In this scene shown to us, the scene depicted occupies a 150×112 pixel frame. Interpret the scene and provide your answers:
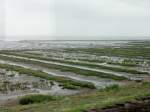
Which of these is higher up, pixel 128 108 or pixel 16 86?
pixel 128 108

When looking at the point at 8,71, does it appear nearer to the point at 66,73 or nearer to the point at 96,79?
the point at 66,73

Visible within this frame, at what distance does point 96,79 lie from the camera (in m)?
30.3

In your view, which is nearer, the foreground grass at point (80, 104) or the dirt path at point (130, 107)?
the dirt path at point (130, 107)

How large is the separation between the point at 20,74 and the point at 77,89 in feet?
37.1

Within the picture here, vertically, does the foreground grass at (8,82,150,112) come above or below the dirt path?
A: below

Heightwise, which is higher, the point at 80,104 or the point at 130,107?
the point at 130,107

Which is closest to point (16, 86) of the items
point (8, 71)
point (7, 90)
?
point (7, 90)

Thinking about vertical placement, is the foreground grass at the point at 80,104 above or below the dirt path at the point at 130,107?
below

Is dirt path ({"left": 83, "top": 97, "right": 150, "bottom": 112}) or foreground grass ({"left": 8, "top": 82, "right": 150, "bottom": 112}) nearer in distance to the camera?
dirt path ({"left": 83, "top": 97, "right": 150, "bottom": 112})

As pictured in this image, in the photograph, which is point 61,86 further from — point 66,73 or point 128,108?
point 128,108

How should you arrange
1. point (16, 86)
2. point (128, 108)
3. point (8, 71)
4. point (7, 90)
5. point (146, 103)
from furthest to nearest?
point (8, 71) < point (16, 86) < point (7, 90) < point (146, 103) < point (128, 108)

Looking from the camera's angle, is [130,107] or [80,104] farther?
[80,104]

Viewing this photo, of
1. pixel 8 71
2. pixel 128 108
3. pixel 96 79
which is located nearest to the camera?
pixel 128 108

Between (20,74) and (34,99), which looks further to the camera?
(20,74)
